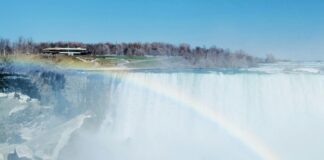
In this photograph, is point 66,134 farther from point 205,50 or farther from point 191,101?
point 205,50

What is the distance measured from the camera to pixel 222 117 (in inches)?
573

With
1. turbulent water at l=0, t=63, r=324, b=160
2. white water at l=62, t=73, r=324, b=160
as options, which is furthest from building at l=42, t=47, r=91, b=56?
white water at l=62, t=73, r=324, b=160

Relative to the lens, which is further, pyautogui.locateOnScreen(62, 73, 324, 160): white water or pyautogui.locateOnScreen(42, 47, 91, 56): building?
pyautogui.locateOnScreen(42, 47, 91, 56): building

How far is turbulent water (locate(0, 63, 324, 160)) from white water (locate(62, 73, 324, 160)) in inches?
1.0

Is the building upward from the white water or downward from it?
upward

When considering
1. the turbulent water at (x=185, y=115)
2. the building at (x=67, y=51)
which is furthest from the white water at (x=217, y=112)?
the building at (x=67, y=51)

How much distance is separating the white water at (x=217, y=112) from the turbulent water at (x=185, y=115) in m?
0.03

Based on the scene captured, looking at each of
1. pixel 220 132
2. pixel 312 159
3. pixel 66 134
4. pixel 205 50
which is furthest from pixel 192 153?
pixel 205 50

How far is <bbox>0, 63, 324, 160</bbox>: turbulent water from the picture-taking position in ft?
46.1

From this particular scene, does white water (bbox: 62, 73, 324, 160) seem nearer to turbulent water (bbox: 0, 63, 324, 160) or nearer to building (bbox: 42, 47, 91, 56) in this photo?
turbulent water (bbox: 0, 63, 324, 160)

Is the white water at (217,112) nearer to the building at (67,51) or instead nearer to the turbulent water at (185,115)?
the turbulent water at (185,115)

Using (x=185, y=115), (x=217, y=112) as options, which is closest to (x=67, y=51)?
(x=185, y=115)

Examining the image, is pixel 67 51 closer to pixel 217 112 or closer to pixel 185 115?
pixel 185 115

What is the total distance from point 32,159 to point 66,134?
1258 mm
